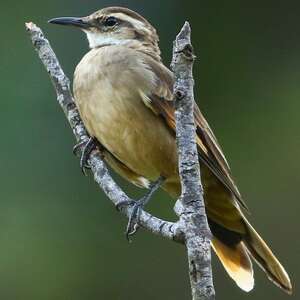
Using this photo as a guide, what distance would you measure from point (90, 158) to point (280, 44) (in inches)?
219

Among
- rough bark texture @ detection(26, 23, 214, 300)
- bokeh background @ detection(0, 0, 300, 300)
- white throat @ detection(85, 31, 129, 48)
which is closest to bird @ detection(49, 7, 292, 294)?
white throat @ detection(85, 31, 129, 48)

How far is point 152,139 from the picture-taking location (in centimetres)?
1033

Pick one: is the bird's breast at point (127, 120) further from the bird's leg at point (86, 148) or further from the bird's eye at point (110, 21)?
the bird's eye at point (110, 21)

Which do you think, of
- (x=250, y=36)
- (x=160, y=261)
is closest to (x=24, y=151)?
(x=160, y=261)

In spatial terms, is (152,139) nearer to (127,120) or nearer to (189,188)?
(127,120)

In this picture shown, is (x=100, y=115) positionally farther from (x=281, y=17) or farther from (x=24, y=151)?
(x=281, y=17)

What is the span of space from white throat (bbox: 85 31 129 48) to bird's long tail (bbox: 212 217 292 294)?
1.66m

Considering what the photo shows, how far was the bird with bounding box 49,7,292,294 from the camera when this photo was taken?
10312 mm

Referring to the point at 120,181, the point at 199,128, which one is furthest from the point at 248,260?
the point at 120,181

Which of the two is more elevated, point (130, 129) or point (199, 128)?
point (130, 129)

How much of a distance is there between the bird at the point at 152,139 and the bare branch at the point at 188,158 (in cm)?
203

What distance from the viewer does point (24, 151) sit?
47.1 feet

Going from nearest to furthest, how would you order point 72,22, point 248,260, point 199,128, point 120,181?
point 199,128
point 248,260
point 72,22
point 120,181

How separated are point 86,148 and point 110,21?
4.56ft
